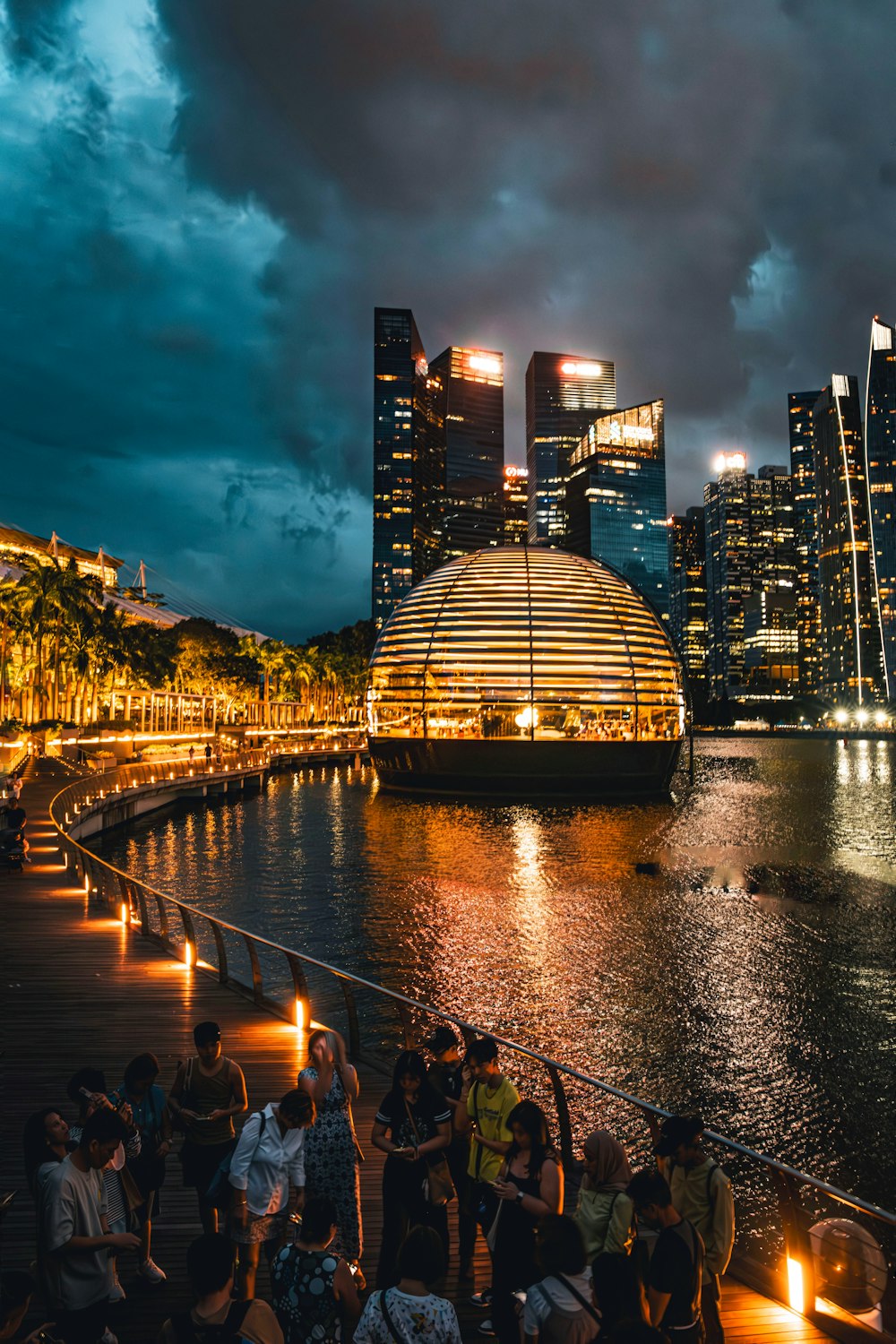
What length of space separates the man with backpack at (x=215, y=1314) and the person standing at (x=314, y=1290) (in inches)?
4.4

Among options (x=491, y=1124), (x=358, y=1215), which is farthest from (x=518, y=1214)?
(x=358, y=1215)

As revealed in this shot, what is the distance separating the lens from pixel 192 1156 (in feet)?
20.5

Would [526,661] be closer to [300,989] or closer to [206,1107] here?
[300,989]

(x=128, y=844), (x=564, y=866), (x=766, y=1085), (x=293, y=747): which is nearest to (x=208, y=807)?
(x=128, y=844)

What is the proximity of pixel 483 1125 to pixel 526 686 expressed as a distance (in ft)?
159

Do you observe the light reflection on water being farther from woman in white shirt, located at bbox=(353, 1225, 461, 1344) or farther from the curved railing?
woman in white shirt, located at bbox=(353, 1225, 461, 1344)

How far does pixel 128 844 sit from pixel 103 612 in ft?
179

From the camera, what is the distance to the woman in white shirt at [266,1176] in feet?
17.1

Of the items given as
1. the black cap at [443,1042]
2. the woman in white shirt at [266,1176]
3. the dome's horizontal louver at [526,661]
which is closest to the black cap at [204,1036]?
the woman in white shirt at [266,1176]

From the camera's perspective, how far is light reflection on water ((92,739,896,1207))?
11.6 m

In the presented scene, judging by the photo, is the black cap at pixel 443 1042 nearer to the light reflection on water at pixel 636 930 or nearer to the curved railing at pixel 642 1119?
the curved railing at pixel 642 1119

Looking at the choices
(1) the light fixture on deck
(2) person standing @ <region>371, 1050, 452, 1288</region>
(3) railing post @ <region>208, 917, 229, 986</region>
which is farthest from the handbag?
(3) railing post @ <region>208, 917, 229, 986</region>

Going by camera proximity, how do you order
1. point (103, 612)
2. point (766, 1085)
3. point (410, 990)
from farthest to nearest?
point (103, 612) → point (410, 990) → point (766, 1085)

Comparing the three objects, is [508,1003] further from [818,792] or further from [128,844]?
[818,792]
